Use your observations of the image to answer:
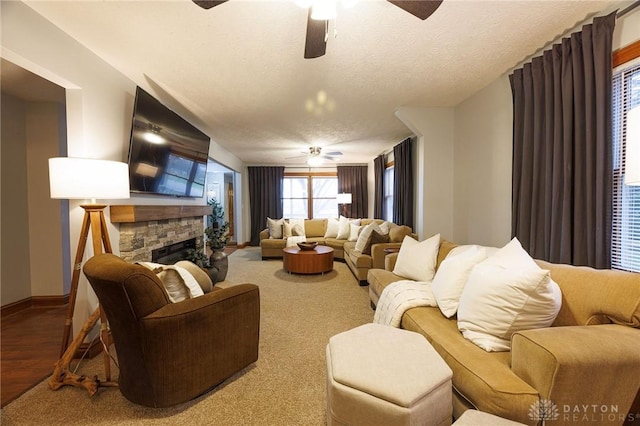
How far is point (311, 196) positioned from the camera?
746 cm

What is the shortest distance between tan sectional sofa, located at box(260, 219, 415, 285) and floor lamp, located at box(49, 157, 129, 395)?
2920 mm

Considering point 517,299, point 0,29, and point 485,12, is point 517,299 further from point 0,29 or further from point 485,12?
point 0,29

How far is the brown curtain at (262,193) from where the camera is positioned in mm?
7117

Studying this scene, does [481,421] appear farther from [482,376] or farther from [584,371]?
[584,371]

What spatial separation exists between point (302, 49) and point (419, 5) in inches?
39.4

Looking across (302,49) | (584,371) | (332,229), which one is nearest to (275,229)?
(332,229)

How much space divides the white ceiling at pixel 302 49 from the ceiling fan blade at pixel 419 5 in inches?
12.9

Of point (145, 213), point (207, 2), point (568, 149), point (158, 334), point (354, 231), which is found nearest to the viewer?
point (207, 2)

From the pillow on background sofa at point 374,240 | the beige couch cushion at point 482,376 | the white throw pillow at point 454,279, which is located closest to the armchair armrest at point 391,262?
the pillow on background sofa at point 374,240

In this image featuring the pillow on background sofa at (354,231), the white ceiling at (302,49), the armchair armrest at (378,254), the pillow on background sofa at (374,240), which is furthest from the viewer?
the pillow on background sofa at (354,231)

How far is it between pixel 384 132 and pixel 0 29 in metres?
4.06

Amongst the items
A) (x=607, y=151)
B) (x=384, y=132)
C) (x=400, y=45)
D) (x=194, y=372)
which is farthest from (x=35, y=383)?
(x=384, y=132)

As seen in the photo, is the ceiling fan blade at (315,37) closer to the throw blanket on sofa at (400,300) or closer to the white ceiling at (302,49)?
the white ceiling at (302,49)

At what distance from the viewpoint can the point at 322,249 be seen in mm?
4574
